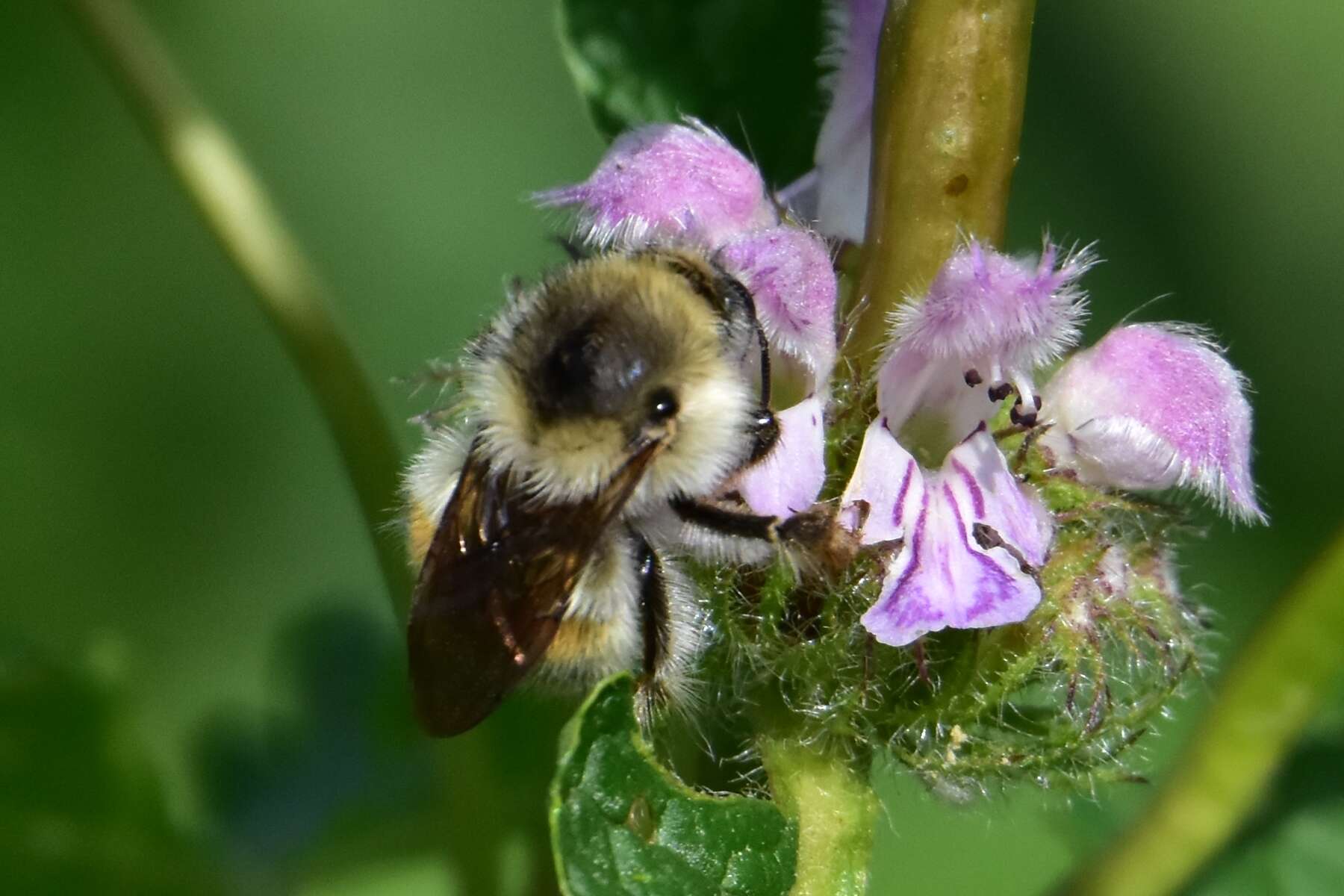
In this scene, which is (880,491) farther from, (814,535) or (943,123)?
(943,123)

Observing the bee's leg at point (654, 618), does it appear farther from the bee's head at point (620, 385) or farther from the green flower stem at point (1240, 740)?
the green flower stem at point (1240, 740)

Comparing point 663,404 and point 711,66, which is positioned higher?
point 711,66

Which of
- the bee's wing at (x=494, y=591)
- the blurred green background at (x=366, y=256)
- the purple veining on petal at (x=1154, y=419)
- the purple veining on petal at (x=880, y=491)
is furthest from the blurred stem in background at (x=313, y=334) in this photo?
the blurred green background at (x=366, y=256)

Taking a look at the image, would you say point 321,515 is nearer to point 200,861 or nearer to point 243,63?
point 243,63

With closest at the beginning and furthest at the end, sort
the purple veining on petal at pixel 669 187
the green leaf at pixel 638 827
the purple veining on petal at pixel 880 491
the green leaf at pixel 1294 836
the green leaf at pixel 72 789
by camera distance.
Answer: the green leaf at pixel 638 827
the purple veining on petal at pixel 880 491
the purple veining on petal at pixel 669 187
the green leaf at pixel 1294 836
the green leaf at pixel 72 789

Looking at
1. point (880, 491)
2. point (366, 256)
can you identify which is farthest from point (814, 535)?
point (366, 256)

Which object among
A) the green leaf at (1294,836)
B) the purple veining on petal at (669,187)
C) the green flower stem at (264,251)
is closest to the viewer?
the purple veining on petal at (669,187)
